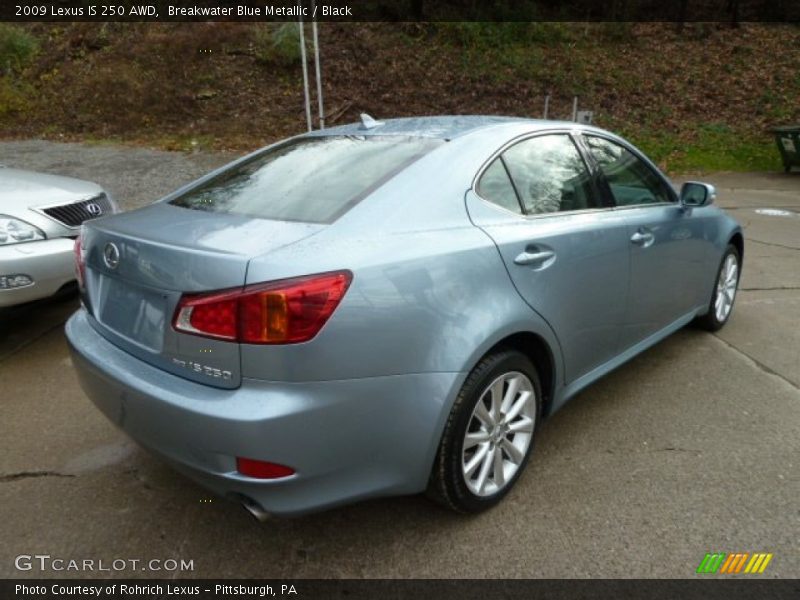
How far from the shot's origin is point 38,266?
11.9 ft

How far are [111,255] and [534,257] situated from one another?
1579 mm

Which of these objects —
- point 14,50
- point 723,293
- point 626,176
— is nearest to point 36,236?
point 626,176

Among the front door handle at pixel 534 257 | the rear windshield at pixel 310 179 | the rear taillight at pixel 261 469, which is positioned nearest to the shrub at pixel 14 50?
the rear windshield at pixel 310 179

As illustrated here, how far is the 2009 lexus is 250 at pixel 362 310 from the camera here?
182 centimetres

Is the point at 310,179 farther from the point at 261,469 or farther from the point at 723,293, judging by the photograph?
the point at 723,293

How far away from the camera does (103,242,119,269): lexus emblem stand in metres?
2.13

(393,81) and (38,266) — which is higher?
(393,81)

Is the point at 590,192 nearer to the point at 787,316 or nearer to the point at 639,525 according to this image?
the point at 639,525

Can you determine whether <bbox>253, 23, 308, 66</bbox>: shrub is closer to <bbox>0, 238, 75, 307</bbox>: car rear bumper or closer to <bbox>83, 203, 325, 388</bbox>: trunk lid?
<bbox>0, 238, 75, 307</bbox>: car rear bumper

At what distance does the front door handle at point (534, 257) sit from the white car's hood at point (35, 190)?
316 centimetres

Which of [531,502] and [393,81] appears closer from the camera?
[531,502]

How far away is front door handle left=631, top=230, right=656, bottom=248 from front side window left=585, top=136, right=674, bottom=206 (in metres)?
0.18

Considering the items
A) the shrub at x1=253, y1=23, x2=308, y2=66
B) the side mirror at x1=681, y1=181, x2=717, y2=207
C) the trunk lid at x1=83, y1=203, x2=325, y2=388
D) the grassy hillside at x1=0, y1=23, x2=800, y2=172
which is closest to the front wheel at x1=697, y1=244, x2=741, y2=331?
the side mirror at x1=681, y1=181, x2=717, y2=207

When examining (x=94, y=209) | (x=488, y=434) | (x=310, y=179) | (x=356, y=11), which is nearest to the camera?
(x=488, y=434)
